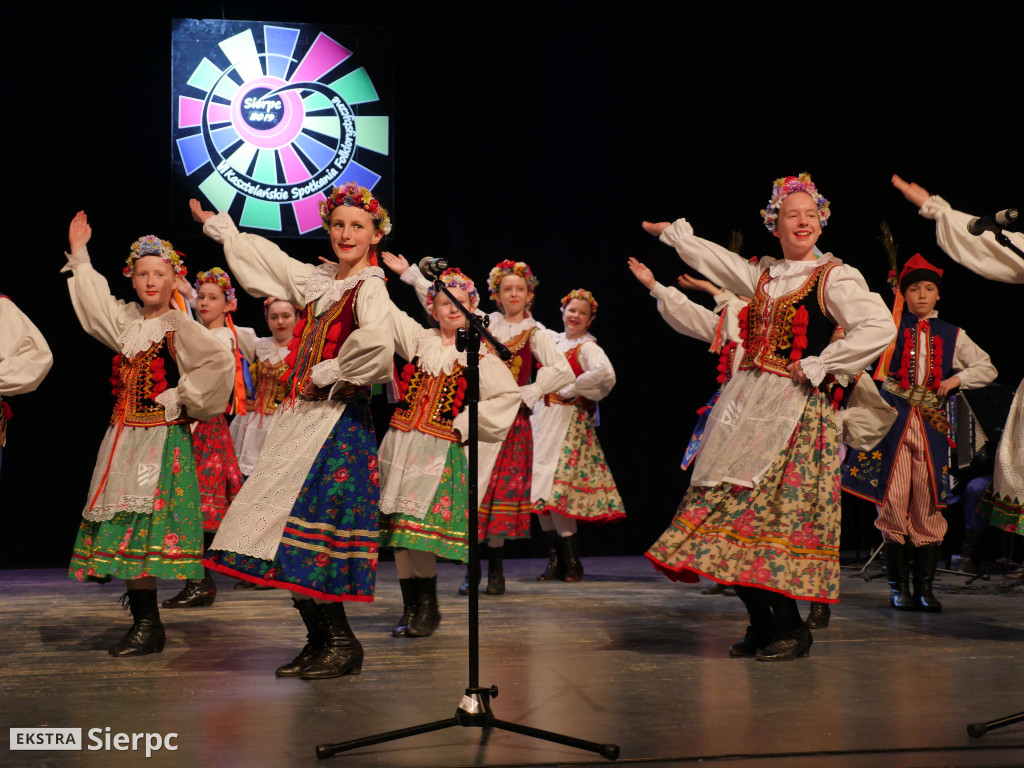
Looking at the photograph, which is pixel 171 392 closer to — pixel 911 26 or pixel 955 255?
pixel 955 255

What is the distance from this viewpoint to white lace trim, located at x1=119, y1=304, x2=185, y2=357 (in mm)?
3578

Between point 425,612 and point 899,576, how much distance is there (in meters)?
2.18

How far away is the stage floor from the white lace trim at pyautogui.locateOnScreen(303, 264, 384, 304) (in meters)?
1.11

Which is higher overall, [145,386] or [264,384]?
[264,384]

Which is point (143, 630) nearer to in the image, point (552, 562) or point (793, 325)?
point (793, 325)

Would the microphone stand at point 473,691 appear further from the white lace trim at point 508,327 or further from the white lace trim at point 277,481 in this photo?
the white lace trim at point 508,327

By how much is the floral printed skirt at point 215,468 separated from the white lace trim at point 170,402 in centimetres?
132

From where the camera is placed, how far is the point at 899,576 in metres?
4.69

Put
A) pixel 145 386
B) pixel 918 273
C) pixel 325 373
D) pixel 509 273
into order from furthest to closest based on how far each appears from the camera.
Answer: pixel 509 273 → pixel 918 273 → pixel 145 386 → pixel 325 373

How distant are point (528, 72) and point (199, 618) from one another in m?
3.72

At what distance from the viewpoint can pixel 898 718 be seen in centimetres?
262

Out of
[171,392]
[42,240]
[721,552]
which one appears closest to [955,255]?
[721,552]

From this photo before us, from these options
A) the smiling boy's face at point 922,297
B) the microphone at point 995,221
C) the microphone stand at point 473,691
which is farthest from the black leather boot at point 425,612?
the smiling boy's face at point 922,297

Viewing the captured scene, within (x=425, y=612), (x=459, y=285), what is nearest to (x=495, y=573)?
(x=425, y=612)
